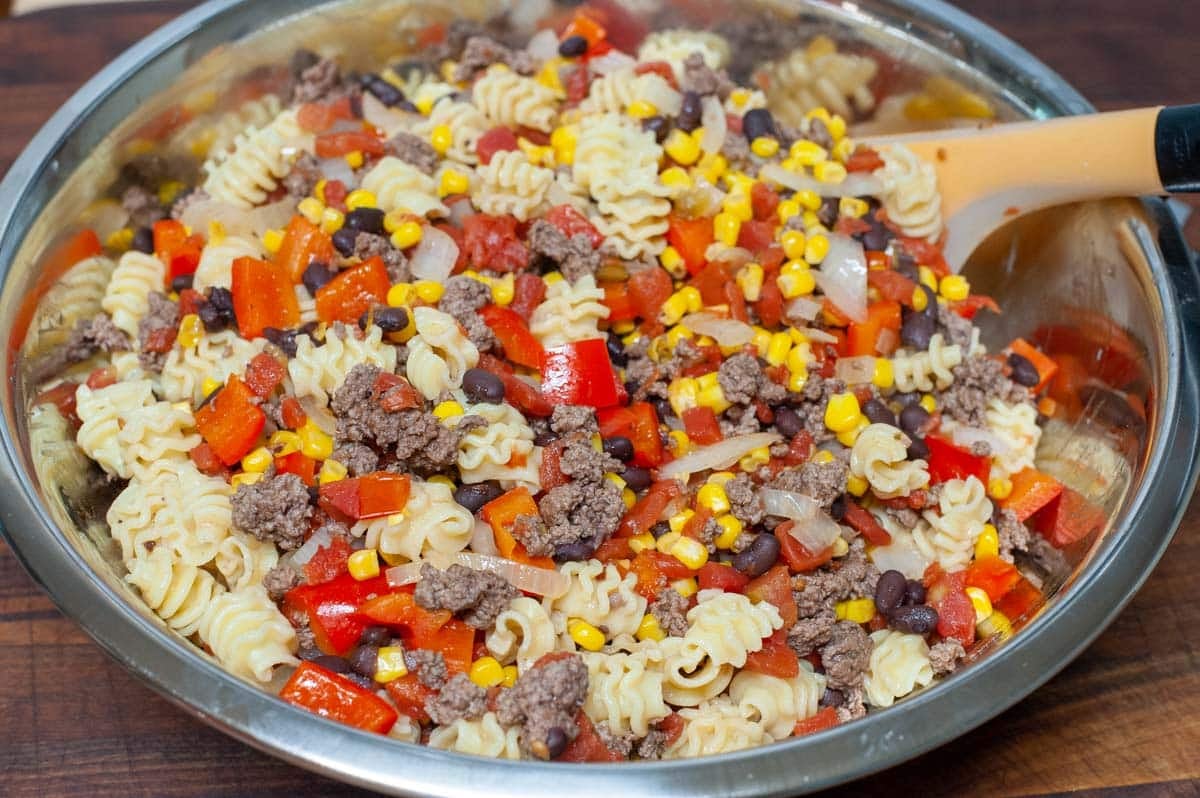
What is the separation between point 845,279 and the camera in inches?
167

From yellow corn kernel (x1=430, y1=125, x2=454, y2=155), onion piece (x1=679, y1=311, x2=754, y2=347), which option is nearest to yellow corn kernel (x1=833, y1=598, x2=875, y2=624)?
onion piece (x1=679, y1=311, x2=754, y2=347)

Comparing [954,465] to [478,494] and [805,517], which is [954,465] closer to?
[805,517]

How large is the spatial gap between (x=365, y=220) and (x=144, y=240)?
1.06 metres

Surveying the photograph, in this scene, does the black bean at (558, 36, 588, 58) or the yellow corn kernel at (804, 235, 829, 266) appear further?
the black bean at (558, 36, 588, 58)

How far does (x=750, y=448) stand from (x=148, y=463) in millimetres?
2073

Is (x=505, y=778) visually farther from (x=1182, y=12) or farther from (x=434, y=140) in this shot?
(x=1182, y=12)

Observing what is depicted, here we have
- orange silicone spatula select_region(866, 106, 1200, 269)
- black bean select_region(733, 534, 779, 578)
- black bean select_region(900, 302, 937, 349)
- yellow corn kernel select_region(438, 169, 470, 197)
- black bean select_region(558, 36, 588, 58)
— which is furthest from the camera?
black bean select_region(558, 36, 588, 58)

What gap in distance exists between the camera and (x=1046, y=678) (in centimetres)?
294

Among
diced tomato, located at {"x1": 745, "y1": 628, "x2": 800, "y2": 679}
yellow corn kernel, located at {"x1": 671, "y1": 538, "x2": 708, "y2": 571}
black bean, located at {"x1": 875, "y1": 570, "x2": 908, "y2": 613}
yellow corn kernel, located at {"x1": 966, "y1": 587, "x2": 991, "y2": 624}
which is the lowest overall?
yellow corn kernel, located at {"x1": 966, "y1": 587, "x2": 991, "y2": 624}

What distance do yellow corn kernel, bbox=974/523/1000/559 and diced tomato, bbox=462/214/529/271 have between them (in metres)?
1.93

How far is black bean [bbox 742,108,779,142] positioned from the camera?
15.3 feet

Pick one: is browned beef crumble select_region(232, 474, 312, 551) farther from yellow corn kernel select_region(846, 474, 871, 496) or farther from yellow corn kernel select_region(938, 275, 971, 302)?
yellow corn kernel select_region(938, 275, 971, 302)

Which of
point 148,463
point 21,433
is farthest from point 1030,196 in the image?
point 21,433

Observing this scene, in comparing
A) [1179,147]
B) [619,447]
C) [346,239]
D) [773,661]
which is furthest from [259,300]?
[1179,147]
